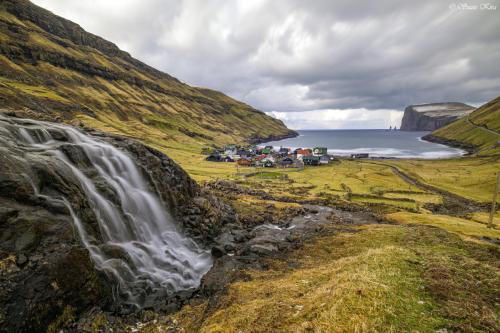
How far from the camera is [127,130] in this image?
15275 centimetres

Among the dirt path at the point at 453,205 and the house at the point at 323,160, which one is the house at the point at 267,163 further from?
the dirt path at the point at 453,205

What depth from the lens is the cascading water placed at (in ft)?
64.9

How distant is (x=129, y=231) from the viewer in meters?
25.5

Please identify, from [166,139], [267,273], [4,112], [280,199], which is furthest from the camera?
[166,139]

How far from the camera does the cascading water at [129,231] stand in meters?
19.8

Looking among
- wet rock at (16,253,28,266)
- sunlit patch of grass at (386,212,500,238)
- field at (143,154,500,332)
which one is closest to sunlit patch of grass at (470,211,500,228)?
sunlit patch of grass at (386,212,500,238)

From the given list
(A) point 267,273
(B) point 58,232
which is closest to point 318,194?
(A) point 267,273

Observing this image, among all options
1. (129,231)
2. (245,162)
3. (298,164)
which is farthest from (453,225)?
(245,162)

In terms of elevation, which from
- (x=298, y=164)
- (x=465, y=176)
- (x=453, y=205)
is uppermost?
(x=298, y=164)

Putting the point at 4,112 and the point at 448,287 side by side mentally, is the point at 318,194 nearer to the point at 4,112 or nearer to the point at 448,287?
the point at 448,287

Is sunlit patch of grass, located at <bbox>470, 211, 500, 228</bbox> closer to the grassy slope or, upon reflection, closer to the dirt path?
the dirt path

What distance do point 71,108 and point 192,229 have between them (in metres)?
143

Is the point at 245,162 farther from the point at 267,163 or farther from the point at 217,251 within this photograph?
the point at 217,251

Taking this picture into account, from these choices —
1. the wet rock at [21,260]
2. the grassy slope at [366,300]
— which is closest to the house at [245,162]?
the grassy slope at [366,300]
